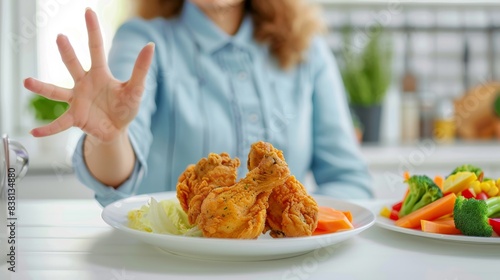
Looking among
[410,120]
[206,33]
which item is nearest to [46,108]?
[206,33]

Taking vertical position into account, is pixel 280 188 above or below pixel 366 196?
above

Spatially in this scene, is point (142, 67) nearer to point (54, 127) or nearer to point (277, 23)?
point (54, 127)

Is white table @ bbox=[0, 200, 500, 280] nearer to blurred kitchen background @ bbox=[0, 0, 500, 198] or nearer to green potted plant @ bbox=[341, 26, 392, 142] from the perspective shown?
blurred kitchen background @ bbox=[0, 0, 500, 198]

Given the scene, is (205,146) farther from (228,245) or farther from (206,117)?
(228,245)

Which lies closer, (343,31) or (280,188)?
(280,188)

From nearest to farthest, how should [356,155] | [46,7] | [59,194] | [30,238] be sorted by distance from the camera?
[30,238], [356,155], [59,194], [46,7]

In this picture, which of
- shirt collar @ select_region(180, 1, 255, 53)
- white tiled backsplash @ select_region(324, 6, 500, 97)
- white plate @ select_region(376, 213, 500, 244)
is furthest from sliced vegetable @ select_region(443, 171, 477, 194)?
white tiled backsplash @ select_region(324, 6, 500, 97)

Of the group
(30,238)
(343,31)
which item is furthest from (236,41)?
(343,31)
